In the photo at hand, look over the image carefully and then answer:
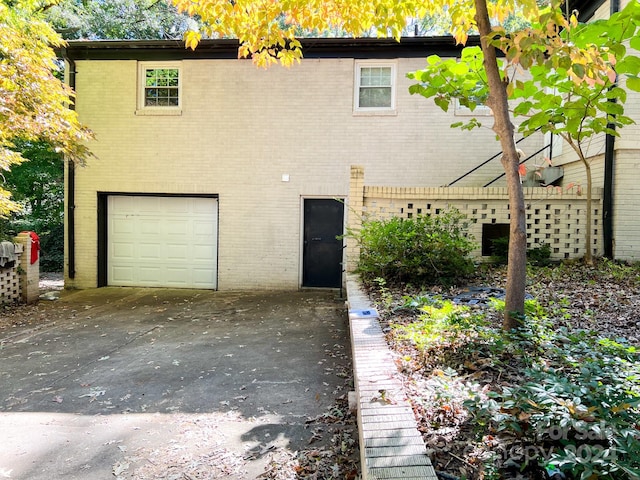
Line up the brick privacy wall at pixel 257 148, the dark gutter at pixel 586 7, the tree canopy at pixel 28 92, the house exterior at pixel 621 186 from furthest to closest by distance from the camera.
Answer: the brick privacy wall at pixel 257 148 → the dark gutter at pixel 586 7 → the house exterior at pixel 621 186 → the tree canopy at pixel 28 92

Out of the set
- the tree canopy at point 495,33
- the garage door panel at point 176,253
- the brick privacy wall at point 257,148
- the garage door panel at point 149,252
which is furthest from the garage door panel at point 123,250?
the tree canopy at point 495,33

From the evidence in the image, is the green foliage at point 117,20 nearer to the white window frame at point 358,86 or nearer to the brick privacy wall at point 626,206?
the white window frame at point 358,86

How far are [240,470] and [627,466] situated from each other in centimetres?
194

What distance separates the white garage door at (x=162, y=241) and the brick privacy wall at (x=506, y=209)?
438 centimetres

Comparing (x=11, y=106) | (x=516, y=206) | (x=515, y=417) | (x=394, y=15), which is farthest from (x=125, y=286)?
(x=515, y=417)

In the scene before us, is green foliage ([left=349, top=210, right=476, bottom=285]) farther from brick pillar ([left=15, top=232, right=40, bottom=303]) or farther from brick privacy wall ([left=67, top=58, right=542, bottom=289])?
brick pillar ([left=15, top=232, right=40, bottom=303])

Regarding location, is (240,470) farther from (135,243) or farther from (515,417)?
(135,243)

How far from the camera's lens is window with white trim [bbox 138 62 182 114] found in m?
9.89

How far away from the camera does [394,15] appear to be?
179 inches

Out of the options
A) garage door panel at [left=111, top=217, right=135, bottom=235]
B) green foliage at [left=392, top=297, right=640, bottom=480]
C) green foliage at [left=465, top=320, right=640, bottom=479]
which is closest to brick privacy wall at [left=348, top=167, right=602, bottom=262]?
green foliage at [left=392, top=297, right=640, bottom=480]

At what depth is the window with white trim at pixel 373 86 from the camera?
9461 millimetres

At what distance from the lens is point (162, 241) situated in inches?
398

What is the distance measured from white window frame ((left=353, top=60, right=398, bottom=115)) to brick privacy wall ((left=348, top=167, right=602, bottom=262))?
9.90 feet

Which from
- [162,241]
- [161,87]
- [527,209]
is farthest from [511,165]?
[161,87]
